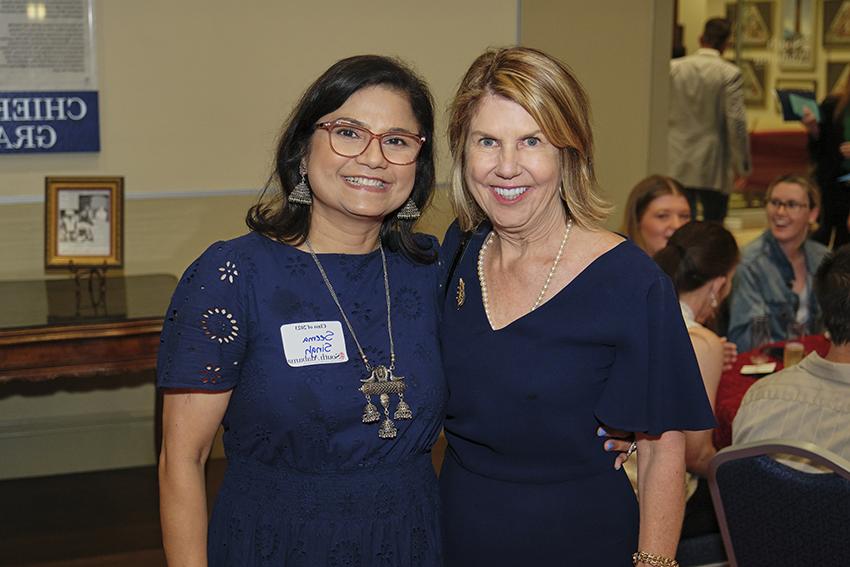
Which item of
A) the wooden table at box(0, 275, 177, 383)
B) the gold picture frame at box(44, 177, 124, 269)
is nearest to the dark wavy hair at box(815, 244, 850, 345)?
the wooden table at box(0, 275, 177, 383)

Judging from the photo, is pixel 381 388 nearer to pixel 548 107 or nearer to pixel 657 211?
pixel 548 107

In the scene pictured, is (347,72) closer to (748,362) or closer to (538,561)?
(538,561)

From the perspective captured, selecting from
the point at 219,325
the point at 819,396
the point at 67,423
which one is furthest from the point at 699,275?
the point at 67,423

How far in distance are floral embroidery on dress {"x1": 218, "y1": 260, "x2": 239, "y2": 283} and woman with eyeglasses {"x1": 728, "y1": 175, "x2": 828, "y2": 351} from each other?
3231 millimetres

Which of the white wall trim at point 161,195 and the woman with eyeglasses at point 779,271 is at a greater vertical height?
the white wall trim at point 161,195

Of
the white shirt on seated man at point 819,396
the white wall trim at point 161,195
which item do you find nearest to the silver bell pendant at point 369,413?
the white shirt on seated man at point 819,396

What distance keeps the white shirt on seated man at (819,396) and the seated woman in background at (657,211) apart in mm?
1733

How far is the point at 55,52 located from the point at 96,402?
1.60 metres

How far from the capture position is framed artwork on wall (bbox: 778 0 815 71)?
1162 centimetres

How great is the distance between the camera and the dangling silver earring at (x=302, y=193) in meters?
2.20

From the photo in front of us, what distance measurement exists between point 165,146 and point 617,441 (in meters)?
3.56

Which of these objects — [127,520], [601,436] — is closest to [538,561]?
[601,436]

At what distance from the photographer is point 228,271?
208 centimetres

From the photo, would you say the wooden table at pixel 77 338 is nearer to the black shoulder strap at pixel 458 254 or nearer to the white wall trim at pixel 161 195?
the white wall trim at pixel 161 195
